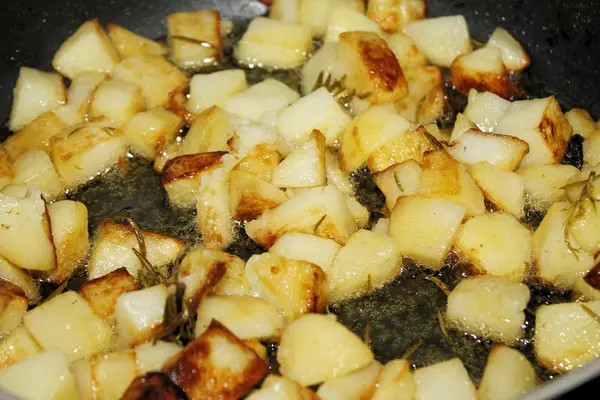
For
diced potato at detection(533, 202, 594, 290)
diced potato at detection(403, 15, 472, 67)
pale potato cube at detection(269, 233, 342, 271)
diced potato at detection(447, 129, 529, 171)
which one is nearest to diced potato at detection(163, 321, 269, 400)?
pale potato cube at detection(269, 233, 342, 271)

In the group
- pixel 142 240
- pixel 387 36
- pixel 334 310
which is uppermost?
pixel 387 36

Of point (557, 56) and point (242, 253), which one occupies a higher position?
point (557, 56)

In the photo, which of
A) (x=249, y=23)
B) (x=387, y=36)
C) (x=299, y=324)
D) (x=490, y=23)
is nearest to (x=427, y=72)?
(x=387, y=36)

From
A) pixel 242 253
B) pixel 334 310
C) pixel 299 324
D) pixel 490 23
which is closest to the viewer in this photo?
pixel 299 324

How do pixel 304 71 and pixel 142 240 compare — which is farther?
pixel 304 71

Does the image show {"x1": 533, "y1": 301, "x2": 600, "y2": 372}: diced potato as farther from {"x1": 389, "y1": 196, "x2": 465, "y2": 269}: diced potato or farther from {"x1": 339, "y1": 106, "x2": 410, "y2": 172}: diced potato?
{"x1": 339, "y1": 106, "x2": 410, "y2": 172}: diced potato

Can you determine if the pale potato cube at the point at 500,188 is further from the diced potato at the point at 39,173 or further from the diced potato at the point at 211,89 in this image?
the diced potato at the point at 39,173

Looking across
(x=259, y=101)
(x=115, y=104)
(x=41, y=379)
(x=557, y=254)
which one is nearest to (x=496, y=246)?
(x=557, y=254)

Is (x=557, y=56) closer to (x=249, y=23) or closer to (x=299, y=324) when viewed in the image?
(x=249, y=23)
